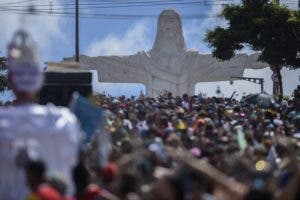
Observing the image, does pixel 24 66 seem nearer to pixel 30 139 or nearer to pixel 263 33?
pixel 30 139

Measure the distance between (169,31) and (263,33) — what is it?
31.7 feet

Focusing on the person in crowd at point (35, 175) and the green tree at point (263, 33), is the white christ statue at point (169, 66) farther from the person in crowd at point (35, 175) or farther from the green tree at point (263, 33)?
the person in crowd at point (35, 175)

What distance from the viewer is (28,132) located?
6824 millimetres

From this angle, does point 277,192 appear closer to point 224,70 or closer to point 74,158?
point 74,158

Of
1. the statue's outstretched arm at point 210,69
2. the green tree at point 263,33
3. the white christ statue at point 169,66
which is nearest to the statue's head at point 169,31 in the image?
the white christ statue at point 169,66

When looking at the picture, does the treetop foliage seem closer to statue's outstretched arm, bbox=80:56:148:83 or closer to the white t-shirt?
statue's outstretched arm, bbox=80:56:148:83

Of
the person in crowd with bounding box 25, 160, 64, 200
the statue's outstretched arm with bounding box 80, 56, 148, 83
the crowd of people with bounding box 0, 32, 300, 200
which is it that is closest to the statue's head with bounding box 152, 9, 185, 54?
the statue's outstretched arm with bounding box 80, 56, 148, 83

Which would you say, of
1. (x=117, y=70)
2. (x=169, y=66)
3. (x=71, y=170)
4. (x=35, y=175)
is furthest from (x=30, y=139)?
(x=117, y=70)

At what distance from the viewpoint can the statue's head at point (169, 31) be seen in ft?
152

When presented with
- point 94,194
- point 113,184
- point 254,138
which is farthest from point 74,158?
point 254,138

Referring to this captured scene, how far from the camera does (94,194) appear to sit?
7.24m

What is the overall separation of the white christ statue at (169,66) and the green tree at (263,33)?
24.4ft

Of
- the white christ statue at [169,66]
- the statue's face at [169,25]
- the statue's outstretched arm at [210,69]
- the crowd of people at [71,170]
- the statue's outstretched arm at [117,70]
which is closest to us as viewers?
the crowd of people at [71,170]

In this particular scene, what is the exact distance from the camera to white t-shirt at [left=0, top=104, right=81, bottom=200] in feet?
22.3
